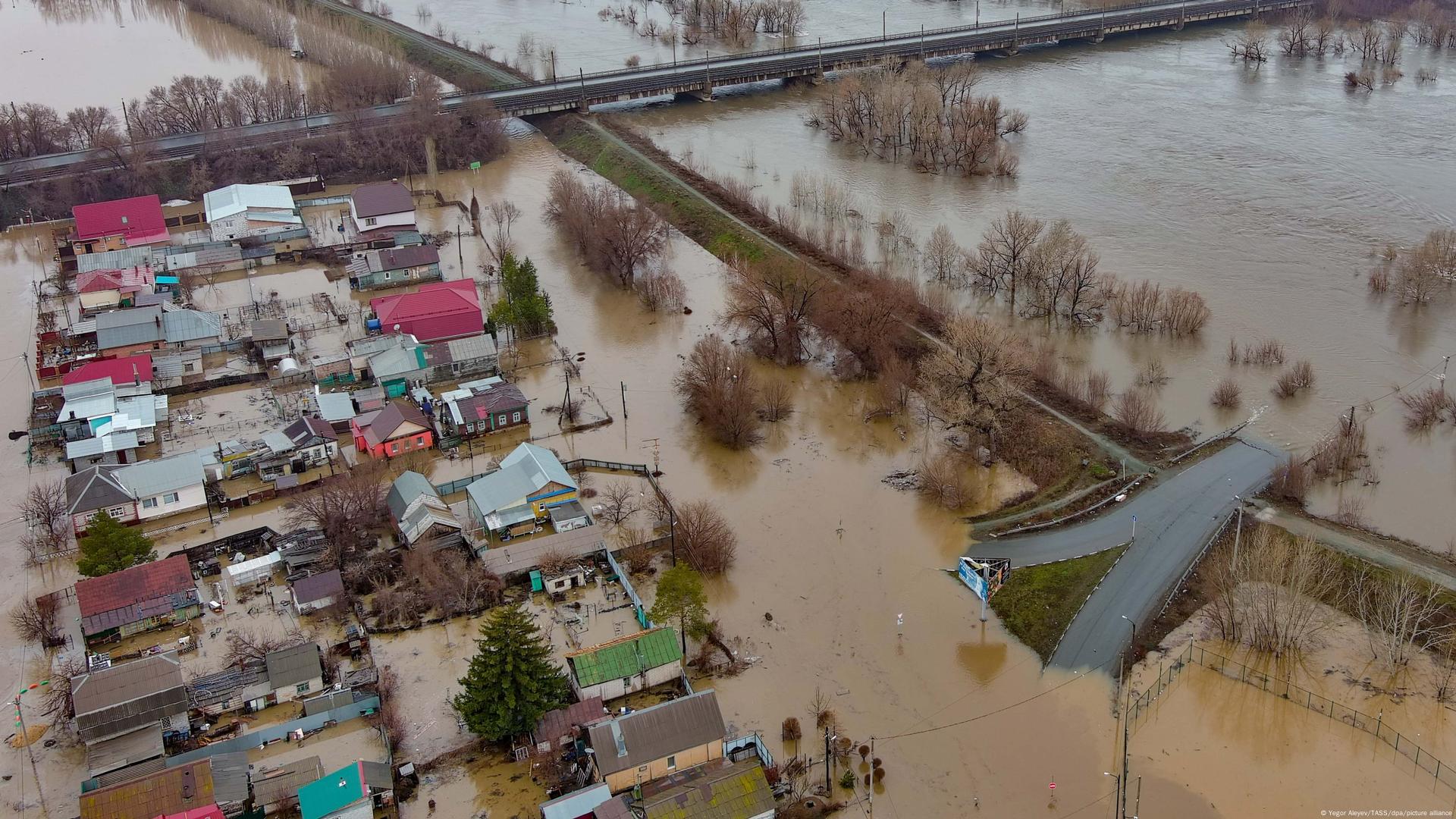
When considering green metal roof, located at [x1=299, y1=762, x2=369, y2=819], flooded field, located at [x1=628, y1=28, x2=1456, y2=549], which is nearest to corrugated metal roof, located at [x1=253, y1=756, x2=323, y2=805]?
green metal roof, located at [x1=299, y1=762, x2=369, y2=819]

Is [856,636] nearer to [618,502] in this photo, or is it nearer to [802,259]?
[618,502]

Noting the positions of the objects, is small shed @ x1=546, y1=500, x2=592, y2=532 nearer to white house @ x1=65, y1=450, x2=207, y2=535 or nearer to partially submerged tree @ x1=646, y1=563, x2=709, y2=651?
partially submerged tree @ x1=646, y1=563, x2=709, y2=651

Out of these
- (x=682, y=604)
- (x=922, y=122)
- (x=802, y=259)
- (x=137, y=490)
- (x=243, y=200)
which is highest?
(x=922, y=122)

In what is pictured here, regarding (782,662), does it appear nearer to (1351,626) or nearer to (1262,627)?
(1262,627)

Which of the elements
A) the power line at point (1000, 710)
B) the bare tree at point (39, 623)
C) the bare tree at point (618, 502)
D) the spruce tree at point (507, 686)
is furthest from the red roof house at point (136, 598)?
the power line at point (1000, 710)

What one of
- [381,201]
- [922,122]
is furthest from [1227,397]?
[381,201]

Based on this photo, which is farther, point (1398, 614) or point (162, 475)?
point (162, 475)

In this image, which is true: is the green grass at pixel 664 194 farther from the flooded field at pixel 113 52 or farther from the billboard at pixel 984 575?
the flooded field at pixel 113 52
